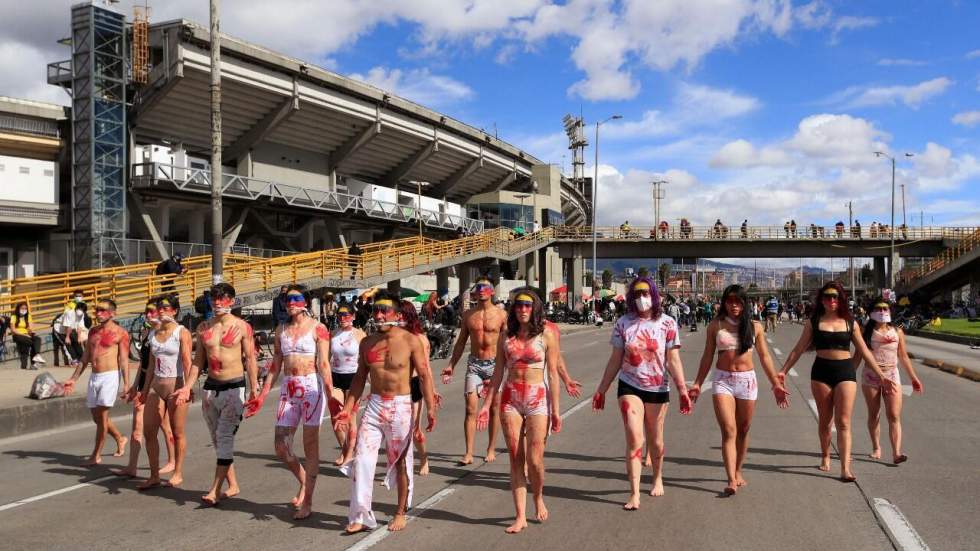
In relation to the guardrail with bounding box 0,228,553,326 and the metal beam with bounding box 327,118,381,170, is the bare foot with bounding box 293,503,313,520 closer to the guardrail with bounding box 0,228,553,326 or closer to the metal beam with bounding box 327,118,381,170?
the guardrail with bounding box 0,228,553,326

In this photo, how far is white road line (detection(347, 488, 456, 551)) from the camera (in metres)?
5.53

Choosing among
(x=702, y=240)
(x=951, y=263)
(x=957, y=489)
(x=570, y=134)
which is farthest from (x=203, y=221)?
(x=570, y=134)

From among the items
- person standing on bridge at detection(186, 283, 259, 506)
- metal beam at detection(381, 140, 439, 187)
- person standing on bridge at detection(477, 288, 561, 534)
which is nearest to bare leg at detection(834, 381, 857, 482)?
person standing on bridge at detection(477, 288, 561, 534)

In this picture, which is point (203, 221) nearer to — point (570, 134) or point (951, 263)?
point (951, 263)

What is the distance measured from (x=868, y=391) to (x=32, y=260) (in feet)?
118

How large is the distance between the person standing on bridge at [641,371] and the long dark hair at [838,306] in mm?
1824

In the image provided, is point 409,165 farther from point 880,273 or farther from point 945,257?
point 880,273

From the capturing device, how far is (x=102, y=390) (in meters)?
8.40

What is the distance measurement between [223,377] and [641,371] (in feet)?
11.3

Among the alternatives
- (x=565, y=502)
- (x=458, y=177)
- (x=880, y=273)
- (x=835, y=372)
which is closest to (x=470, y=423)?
(x=565, y=502)

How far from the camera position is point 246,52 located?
3750 centimetres

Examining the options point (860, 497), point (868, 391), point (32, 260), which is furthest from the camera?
point (32, 260)

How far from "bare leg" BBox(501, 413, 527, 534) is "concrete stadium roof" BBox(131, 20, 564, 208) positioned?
3325cm

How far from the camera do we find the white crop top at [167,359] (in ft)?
24.5
